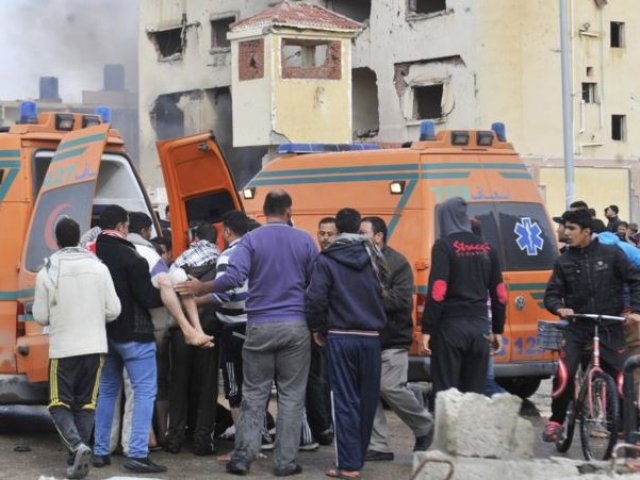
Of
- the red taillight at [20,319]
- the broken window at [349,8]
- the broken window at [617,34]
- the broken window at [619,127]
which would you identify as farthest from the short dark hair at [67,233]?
the broken window at [349,8]

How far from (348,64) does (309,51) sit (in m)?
1.55

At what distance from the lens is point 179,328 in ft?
35.1

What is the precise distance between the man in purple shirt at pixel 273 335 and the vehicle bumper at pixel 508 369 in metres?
2.89

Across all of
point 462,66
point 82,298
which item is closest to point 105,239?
point 82,298

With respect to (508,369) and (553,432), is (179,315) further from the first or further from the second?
(508,369)

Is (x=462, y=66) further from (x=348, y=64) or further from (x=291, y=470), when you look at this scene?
(x=291, y=470)

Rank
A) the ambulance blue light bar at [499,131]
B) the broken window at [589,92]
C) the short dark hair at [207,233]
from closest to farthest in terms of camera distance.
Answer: the short dark hair at [207,233]
the ambulance blue light bar at [499,131]
the broken window at [589,92]

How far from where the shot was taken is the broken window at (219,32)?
165ft

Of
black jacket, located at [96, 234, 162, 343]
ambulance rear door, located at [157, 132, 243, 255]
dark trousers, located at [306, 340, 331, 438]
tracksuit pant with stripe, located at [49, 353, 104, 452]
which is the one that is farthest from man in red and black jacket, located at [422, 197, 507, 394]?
ambulance rear door, located at [157, 132, 243, 255]

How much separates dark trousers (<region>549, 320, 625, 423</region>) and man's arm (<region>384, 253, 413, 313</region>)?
1249 mm

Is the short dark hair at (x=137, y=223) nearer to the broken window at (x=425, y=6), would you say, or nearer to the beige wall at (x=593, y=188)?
the beige wall at (x=593, y=188)

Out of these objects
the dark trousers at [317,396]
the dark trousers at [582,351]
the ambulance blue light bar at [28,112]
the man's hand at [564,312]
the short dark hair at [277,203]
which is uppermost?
the ambulance blue light bar at [28,112]

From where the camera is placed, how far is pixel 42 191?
11148 mm

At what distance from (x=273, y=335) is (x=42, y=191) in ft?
8.34
